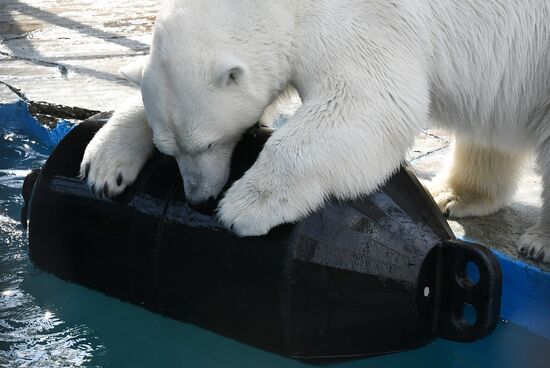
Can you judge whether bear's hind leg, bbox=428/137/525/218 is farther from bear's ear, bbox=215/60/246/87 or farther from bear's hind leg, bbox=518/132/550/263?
bear's ear, bbox=215/60/246/87

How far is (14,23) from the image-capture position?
287 inches

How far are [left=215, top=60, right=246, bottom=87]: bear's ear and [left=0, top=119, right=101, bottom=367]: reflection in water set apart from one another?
1.03m

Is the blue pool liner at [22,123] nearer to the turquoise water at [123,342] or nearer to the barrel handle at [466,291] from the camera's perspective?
the turquoise water at [123,342]

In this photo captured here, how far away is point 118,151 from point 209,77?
470mm

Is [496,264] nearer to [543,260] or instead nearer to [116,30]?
[543,260]

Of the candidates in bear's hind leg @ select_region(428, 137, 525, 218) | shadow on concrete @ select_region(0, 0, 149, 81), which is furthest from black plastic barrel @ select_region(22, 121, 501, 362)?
shadow on concrete @ select_region(0, 0, 149, 81)

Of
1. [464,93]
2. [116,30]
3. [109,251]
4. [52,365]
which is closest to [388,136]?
[464,93]

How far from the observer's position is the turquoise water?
2.88 meters

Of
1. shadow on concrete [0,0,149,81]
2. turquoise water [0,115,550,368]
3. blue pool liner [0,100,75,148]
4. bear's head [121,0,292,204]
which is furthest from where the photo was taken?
shadow on concrete [0,0,149,81]

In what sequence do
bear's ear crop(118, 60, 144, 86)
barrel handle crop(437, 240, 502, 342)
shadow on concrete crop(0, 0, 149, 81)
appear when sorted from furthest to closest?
shadow on concrete crop(0, 0, 149, 81)
bear's ear crop(118, 60, 144, 86)
barrel handle crop(437, 240, 502, 342)

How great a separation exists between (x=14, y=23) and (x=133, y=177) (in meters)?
4.88

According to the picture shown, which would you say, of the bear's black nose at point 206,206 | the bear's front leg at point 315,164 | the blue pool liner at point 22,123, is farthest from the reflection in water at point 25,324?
the blue pool liner at point 22,123

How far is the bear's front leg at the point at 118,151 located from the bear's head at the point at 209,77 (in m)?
0.15

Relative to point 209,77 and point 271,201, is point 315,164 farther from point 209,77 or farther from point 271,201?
point 209,77
